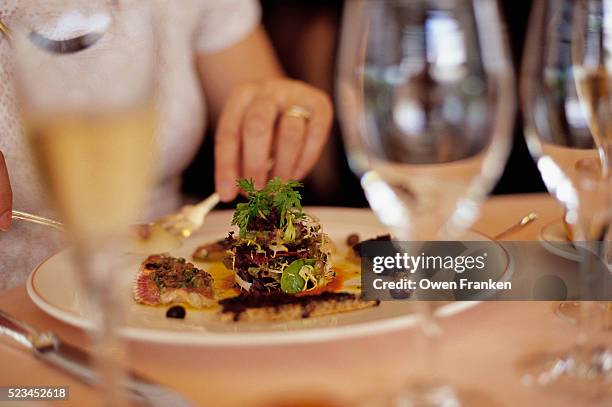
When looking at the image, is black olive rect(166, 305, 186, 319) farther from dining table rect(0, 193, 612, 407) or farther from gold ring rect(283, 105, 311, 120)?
gold ring rect(283, 105, 311, 120)

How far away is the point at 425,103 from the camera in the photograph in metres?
0.32

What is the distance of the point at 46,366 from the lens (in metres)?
0.42

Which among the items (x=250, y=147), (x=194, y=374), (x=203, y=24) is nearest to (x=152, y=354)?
(x=194, y=374)

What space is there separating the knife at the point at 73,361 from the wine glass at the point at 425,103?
0.47ft

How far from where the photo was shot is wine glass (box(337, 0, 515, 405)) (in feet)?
1.02

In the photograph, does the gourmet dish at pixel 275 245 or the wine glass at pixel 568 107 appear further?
the gourmet dish at pixel 275 245

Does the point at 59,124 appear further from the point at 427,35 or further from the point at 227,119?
the point at 227,119

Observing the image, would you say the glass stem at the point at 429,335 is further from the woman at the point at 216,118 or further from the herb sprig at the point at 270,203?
the woman at the point at 216,118

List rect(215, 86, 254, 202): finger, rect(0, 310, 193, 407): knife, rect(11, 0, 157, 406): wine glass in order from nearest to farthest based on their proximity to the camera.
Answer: rect(11, 0, 157, 406): wine glass, rect(0, 310, 193, 407): knife, rect(215, 86, 254, 202): finger

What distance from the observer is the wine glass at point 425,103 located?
0.31 meters

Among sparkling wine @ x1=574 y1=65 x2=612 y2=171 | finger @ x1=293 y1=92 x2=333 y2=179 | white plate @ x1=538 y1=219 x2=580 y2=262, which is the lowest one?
finger @ x1=293 y1=92 x2=333 y2=179

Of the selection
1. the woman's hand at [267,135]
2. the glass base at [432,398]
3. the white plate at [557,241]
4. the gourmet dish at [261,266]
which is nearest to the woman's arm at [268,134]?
the woman's hand at [267,135]

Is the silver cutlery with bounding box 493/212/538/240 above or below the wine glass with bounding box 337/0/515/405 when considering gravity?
below

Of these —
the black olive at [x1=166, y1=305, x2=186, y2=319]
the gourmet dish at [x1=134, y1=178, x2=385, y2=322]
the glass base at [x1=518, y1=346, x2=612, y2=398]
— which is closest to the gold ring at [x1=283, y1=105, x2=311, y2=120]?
the gourmet dish at [x1=134, y1=178, x2=385, y2=322]
